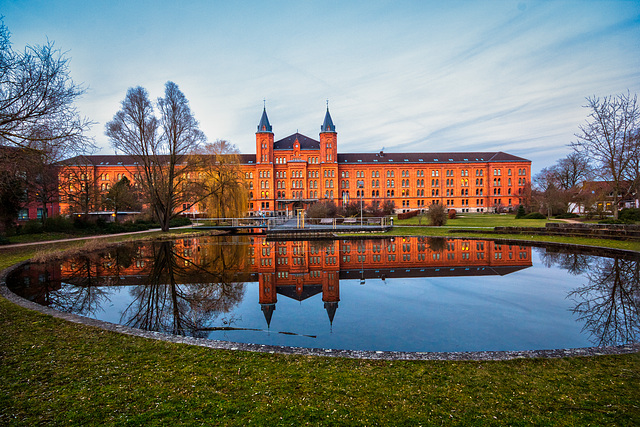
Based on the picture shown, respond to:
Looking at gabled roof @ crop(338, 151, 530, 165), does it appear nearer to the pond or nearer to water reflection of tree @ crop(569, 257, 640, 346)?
the pond

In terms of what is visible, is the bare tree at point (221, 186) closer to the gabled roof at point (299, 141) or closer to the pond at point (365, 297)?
the pond at point (365, 297)

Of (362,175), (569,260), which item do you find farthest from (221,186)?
(362,175)

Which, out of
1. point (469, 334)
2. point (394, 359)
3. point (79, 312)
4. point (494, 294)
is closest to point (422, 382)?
point (394, 359)

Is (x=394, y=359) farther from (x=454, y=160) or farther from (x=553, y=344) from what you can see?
(x=454, y=160)

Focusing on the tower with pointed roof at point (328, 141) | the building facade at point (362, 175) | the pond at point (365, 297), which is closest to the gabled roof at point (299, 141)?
the building facade at point (362, 175)

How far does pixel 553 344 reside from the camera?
17.8 ft

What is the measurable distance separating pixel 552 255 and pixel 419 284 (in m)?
9.46

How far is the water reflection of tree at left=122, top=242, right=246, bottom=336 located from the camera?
6797 mm

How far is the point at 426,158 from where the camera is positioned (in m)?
71.6

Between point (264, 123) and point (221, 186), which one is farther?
point (264, 123)

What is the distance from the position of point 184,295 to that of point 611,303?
11.2m

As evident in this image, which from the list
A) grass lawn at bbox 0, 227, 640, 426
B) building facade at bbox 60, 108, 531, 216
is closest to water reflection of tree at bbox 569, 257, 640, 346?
grass lawn at bbox 0, 227, 640, 426

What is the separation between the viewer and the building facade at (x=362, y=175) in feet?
212

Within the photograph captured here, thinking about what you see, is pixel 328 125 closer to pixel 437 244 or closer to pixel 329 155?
pixel 329 155
